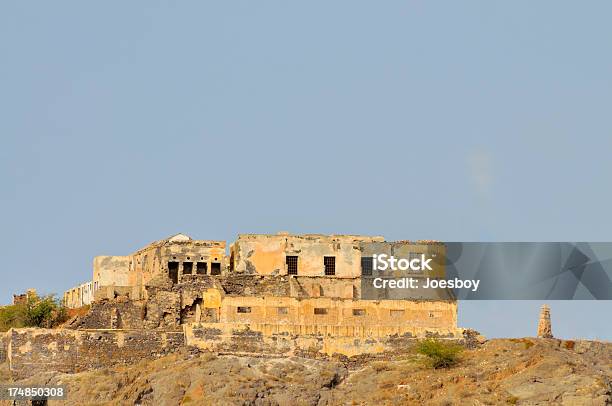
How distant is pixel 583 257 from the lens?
4277 inches

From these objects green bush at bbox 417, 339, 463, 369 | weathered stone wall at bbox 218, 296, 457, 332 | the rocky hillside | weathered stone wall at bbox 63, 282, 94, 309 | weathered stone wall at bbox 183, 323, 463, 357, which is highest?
weathered stone wall at bbox 63, 282, 94, 309

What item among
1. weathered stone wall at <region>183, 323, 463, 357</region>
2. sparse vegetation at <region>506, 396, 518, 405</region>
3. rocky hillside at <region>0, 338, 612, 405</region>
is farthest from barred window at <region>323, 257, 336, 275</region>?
sparse vegetation at <region>506, 396, 518, 405</region>

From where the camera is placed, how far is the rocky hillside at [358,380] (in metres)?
91.1

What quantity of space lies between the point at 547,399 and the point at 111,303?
1131 inches

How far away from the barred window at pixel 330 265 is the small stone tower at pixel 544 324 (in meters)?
12.7

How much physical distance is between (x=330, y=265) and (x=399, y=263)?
4.16 meters

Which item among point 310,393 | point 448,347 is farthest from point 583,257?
point 310,393

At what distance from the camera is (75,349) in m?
98.2

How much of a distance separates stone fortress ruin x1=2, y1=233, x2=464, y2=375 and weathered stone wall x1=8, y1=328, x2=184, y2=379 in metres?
0.06

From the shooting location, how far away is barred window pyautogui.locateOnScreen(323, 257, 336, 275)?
107 metres

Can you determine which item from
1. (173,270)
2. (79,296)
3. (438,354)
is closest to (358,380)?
(438,354)

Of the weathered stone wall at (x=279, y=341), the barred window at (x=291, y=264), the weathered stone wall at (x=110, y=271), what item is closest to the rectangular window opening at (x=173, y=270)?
the weathered stone wall at (x=110, y=271)

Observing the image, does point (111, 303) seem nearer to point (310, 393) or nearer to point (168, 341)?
point (168, 341)

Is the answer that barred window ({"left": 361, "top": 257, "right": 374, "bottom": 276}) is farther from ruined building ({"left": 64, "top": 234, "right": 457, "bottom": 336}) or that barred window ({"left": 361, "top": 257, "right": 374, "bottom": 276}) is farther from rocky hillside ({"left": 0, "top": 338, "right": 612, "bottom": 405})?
rocky hillside ({"left": 0, "top": 338, "right": 612, "bottom": 405})
